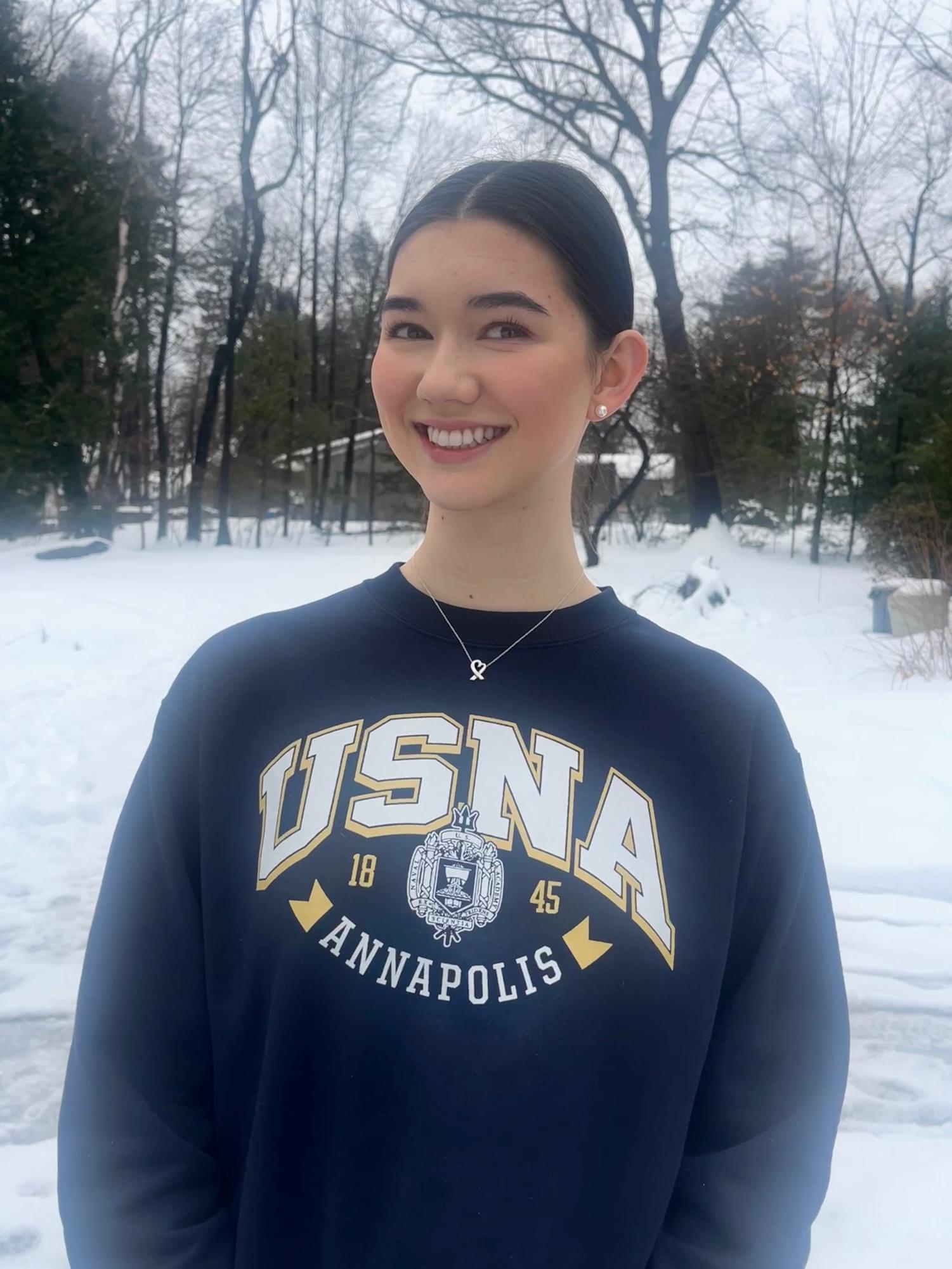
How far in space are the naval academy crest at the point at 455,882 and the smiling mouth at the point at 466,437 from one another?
404 millimetres

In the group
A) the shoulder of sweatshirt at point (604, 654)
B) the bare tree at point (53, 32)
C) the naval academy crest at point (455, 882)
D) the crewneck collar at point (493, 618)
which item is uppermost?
the bare tree at point (53, 32)

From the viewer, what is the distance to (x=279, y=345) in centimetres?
2098

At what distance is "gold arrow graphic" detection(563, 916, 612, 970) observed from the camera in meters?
0.97

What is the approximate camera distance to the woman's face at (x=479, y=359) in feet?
3.45

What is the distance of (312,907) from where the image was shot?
99 centimetres

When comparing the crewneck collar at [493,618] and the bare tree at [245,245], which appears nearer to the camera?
the crewneck collar at [493,618]

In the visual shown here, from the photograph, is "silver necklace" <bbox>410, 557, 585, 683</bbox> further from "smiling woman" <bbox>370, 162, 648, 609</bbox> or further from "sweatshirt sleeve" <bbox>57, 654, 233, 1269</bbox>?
"sweatshirt sleeve" <bbox>57, 654, 233, 1269</bbox>

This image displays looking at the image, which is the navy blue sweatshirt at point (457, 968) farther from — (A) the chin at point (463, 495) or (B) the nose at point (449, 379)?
(B) the nose at point (449, 379)

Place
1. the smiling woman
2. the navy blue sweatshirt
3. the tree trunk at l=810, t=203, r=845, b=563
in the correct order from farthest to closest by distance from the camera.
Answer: the tree trunk at l=810, t=203, r=845, b=563
the smiling woman
the navy blue sweatshirt

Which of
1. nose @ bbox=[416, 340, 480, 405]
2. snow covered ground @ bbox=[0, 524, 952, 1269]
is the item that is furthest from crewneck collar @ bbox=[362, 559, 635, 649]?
snow covered ground @ bbox=[0, 524, 952, 1269]

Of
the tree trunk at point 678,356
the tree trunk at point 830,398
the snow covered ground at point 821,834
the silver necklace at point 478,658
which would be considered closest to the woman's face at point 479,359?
the silver necklace at point 478,658

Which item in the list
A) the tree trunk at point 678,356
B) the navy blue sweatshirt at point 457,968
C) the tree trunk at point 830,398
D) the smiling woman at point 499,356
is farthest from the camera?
the tree trunk at point 830,398

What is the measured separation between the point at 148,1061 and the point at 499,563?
0.65 meters

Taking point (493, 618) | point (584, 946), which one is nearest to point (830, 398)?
point (493, 618)
